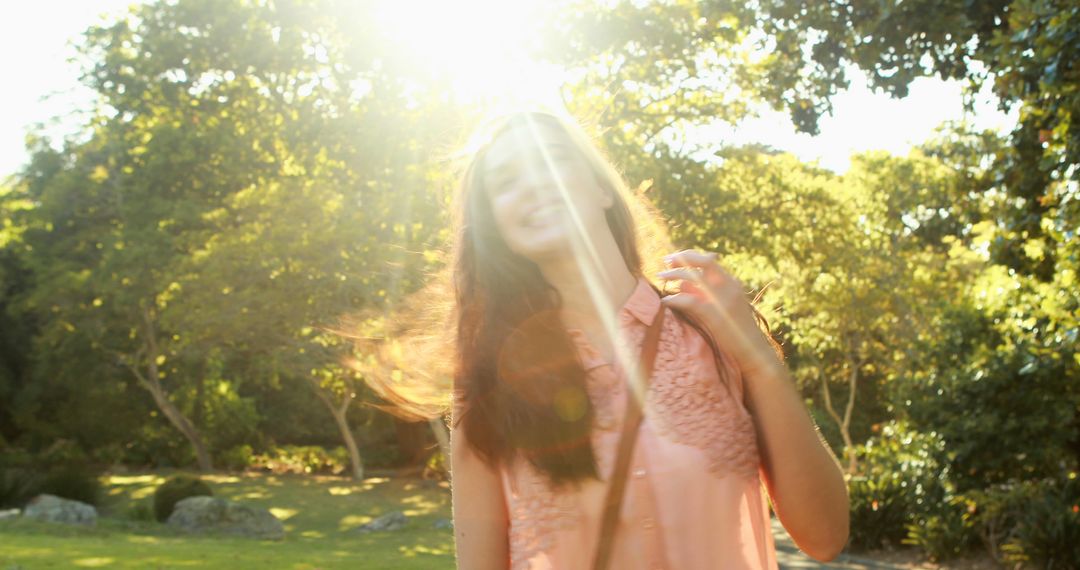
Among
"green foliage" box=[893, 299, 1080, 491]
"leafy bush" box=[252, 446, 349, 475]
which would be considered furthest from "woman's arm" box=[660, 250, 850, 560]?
"leafy bush" box=[252, 446, 349, 475]

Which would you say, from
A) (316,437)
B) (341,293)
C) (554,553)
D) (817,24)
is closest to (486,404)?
(554,553)

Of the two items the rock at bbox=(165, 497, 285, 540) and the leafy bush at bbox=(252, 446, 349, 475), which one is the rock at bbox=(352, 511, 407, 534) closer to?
the rock at bbox=(165, 497, 285, 540)

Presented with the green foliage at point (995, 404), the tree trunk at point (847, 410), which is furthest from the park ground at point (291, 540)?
the tree trunk at point (847, 410)

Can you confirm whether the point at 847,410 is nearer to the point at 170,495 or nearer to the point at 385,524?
the point at 385,524

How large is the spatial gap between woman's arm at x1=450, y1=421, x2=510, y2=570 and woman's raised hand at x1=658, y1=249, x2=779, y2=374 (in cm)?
47

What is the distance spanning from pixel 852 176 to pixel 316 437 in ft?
67.7

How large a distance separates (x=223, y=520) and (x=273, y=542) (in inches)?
86.3

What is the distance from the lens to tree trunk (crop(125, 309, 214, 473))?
33.8 m

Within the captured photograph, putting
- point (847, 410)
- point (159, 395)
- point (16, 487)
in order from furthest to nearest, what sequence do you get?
point (847, 410), point (159, 395), point (16, 487)

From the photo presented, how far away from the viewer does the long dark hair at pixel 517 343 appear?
80.7 inches

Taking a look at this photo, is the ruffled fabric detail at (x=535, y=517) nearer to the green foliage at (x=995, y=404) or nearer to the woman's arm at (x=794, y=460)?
the woman's arm at (x=794, y=460)

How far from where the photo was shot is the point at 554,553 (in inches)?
78.9

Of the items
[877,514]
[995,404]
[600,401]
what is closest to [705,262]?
[600,401]

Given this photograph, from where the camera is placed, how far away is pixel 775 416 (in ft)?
6.41
